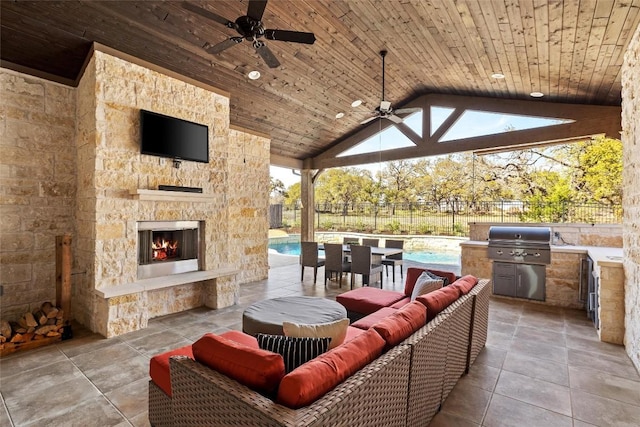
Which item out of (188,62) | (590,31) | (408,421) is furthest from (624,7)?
(188,62)

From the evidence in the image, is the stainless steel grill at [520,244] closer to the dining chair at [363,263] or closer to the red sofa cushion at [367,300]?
the dining chair at [363,263]

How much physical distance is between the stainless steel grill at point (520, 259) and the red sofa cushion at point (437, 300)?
310 cm

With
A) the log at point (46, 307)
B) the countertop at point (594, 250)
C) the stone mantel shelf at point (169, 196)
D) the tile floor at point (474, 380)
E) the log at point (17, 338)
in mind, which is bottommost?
the tile floor at point (474, 380)

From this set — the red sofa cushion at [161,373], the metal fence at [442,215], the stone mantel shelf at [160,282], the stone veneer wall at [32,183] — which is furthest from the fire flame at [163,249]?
the metal fence at [442,215]

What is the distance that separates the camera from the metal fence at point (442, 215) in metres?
7.68

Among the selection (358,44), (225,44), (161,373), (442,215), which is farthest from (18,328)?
(442,215)

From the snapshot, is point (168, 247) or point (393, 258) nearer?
point (168, 247)

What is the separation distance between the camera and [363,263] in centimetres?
538

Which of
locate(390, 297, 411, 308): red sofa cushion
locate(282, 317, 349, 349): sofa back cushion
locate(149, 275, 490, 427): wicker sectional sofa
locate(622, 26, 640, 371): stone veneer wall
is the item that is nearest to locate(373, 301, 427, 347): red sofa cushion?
locate(149, 275, 490, 427): wicker sectional sofa

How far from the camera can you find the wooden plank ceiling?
3129mm

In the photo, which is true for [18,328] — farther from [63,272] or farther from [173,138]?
[173,138]

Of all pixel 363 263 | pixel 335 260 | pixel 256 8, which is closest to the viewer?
pixel 256 8

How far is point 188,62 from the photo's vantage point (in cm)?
420

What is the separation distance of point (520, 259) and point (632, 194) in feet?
6.95
